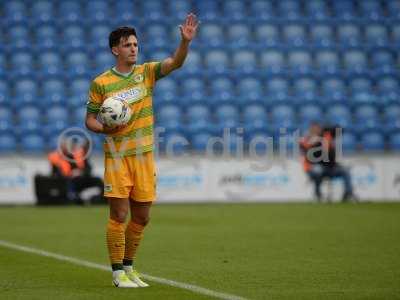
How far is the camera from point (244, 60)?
2473 centimetres

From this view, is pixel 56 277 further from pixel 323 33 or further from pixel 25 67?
pixel 323 33

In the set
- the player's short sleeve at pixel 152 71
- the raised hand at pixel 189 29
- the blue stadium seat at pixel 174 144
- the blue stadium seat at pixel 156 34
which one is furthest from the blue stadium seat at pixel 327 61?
the raised hand at pixel 189 29

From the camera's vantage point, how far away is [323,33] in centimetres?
2558

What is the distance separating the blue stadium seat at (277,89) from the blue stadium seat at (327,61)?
1.11m

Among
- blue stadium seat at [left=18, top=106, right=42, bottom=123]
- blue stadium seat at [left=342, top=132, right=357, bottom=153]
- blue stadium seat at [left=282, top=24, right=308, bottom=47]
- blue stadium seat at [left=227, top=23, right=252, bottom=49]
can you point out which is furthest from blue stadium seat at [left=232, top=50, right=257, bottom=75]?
blue stadium seat at [left=18, top=106, right=42, bottom=123]

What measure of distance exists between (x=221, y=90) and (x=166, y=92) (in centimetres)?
145

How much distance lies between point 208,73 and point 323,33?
3.63 metres

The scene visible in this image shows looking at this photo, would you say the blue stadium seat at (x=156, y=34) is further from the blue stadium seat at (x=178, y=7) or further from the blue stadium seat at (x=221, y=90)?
the blue stadium seat at (x=221, y=90)

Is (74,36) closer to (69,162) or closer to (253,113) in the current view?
(69,162)

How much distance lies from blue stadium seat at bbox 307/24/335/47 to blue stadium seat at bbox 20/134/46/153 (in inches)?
313

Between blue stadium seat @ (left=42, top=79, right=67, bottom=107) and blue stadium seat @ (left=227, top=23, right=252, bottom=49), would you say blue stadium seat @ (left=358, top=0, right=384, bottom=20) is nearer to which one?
blue stadium seat @ (left=227, top=23, right=252, bottom=49)

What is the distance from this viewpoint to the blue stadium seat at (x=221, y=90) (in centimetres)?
2370

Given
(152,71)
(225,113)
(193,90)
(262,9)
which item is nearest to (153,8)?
(193,90)

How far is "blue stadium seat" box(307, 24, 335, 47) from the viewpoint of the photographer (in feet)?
83.5
